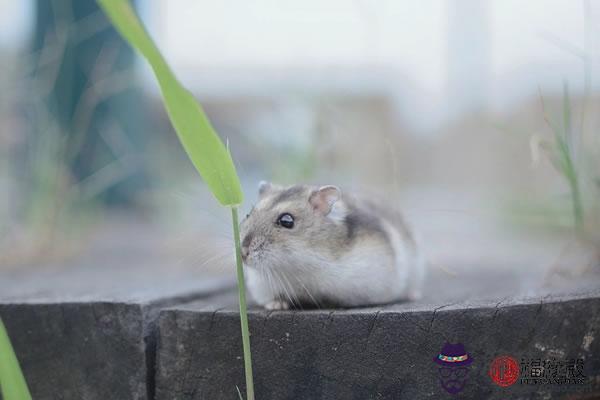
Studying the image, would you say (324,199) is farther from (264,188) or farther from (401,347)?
(401,347)

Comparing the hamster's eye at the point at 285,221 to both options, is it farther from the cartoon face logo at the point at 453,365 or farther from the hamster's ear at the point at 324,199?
the cartoon face logo at the point at 453,365

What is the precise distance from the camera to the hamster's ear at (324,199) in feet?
9.12

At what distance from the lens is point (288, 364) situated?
92.7 inches

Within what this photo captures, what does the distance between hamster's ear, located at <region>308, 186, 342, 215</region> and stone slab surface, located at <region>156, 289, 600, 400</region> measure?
54 cm

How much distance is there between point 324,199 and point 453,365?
34.3 inches

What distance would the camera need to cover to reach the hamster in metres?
2.66

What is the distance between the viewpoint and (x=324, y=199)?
2807mm

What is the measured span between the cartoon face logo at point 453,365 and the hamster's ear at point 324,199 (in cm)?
79

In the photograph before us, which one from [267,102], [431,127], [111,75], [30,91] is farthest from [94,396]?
[431,127]

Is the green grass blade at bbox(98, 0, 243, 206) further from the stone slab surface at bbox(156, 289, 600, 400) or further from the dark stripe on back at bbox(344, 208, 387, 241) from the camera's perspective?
the dark stripe on back at bbox(344, 208, 387, 241)

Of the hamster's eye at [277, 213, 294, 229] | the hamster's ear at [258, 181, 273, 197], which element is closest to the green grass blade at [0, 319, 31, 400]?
the hamster's eye at [277, 213, 294, 229]


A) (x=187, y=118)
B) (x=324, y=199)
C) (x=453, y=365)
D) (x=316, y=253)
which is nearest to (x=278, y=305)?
(x=316, y=253)

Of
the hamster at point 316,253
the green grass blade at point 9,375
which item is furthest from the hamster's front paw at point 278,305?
the green grass blade at point 9,375

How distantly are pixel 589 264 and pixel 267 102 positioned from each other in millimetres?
3374
